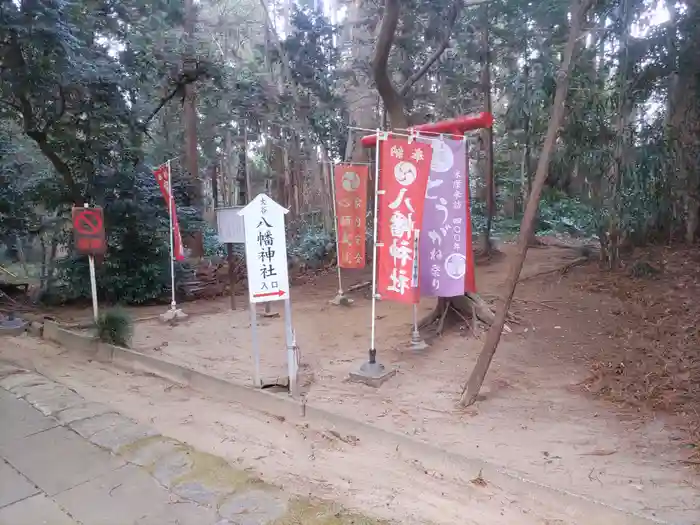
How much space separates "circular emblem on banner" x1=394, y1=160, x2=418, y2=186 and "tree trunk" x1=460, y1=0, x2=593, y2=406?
3.79 feet

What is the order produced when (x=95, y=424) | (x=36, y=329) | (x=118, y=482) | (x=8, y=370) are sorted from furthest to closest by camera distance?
(x=36, y=329)
(x=8, y=370)
(x=95, y=424)
(x=118, y=482)

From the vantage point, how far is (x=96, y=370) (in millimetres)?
6203

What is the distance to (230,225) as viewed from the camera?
9055mm

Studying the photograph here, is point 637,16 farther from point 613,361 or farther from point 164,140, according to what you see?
point 164,140

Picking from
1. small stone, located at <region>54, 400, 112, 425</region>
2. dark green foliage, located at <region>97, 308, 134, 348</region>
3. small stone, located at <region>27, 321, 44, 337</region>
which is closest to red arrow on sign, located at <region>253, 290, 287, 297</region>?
small stone, located at <region>54, 400, 112, 425</region>

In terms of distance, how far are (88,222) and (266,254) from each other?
13.8 ft

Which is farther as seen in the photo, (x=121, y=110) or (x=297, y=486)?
(x=121, y=110)

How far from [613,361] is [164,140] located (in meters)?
17.3

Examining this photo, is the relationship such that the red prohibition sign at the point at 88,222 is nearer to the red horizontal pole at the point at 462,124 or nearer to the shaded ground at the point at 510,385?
the shaded ground at the point at 510,385

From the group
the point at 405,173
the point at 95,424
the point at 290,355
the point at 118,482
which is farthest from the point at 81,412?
the point at 405,173

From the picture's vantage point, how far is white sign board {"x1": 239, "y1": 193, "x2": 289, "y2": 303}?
15.9ft

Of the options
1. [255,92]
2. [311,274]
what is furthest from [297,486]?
[255,92]

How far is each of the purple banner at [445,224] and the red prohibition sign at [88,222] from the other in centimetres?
501

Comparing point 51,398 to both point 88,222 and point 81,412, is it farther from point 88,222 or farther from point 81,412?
point 88,222
